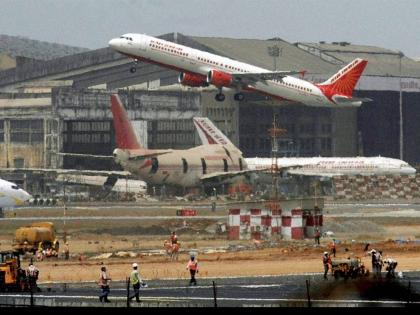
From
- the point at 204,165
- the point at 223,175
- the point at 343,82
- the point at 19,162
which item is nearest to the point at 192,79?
the point at 204,165

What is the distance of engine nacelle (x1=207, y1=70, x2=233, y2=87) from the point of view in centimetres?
14988

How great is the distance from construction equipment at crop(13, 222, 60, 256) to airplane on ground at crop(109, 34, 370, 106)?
61171mm

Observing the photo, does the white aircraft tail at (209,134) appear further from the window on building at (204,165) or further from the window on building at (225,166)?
the window on building at (204,165)

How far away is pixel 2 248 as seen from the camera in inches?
3396

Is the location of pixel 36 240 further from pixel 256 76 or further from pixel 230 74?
pixel 256 76

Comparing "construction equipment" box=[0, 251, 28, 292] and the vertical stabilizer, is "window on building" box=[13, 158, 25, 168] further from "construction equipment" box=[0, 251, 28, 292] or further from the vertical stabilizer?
"construction equipment" box=[0, 251, 28, 292]

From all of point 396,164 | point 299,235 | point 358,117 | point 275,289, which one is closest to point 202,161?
point 396,164

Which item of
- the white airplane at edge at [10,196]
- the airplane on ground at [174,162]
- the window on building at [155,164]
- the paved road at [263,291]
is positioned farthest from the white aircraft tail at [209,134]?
the paved road at [263,291]

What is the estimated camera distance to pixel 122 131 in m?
154

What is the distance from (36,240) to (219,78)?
68927 mm

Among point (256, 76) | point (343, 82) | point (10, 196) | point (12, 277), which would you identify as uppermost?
point (343, 82)

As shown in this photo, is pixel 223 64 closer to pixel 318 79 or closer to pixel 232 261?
pixel 318 79

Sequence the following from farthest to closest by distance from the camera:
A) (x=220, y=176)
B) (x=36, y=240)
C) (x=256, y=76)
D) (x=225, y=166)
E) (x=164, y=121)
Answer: (x=164, y=121)
(x=256, y=76)
(x=225, y=166)
(x=220, y=176)
(x=36, y=240)

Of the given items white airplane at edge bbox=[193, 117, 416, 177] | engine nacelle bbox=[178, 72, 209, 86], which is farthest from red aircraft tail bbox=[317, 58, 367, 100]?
engine nacelle bbox=[178, 72, 209, 86]
